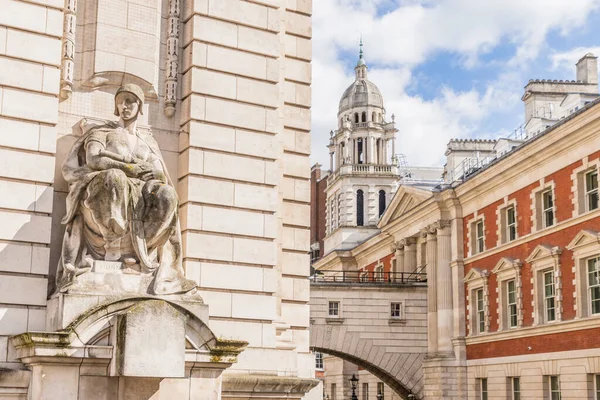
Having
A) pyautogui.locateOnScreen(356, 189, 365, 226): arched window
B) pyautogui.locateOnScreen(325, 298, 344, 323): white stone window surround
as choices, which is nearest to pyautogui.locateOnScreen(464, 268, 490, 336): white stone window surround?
pyautogui.locateOnScreen(325, 298, 344, 323): white stone window surround

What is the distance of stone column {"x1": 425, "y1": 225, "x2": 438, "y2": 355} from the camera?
2021 inches

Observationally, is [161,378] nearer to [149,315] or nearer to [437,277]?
[149,315]

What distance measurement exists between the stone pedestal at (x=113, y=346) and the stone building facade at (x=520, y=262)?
1039 inches

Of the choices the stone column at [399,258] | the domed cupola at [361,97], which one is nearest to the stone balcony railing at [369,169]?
the domed cupola at [361,97]

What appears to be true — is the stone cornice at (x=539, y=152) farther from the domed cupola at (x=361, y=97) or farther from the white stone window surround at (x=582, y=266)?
the domed cupola at (x=361, y=97)

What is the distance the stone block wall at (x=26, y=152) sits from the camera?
12.5 meters

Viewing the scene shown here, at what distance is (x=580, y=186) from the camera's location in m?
37.6

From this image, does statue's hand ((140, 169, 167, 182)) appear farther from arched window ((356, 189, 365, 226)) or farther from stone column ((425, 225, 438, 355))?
arched window ((356, 189, 365, 226))

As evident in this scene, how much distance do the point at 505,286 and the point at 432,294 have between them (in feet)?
25.9

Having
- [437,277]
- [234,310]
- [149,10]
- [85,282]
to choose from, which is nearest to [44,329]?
[85,282]

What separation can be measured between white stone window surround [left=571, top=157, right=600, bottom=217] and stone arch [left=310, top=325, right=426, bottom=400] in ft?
56.7

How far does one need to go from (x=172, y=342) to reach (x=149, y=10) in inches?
215

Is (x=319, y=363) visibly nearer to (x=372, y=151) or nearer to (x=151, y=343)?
(x=372, y=151)

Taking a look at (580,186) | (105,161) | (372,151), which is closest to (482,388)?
(580,186)
